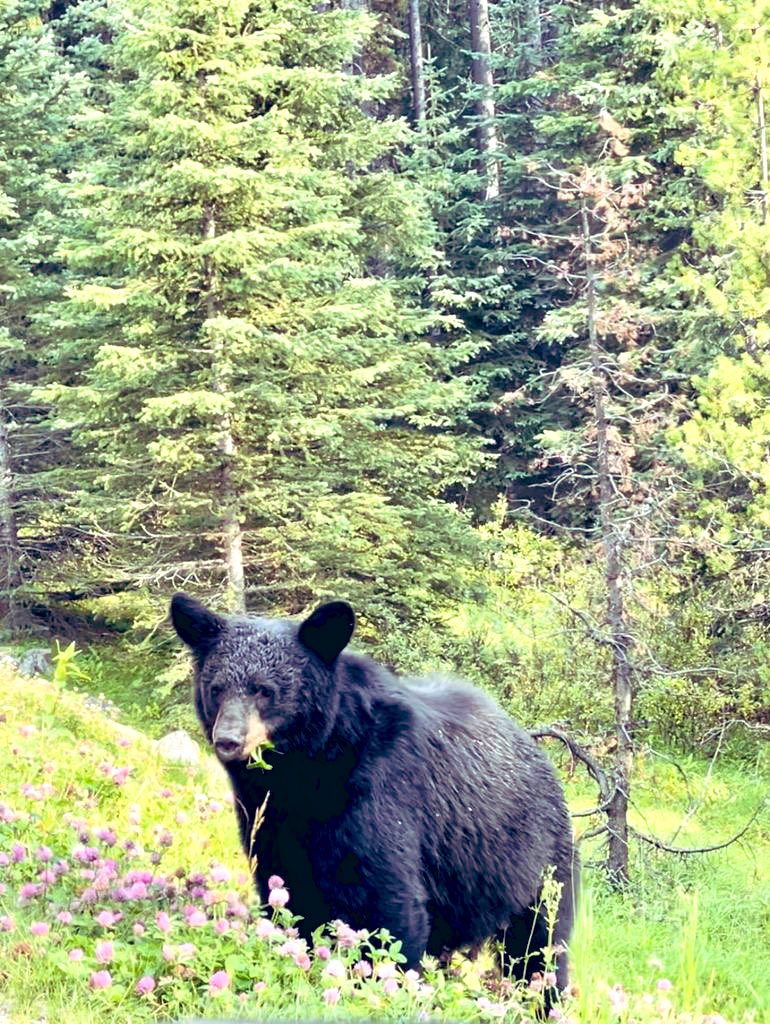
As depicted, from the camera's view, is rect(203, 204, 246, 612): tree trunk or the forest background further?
rect(203, 204, 246, 612): tree trunk

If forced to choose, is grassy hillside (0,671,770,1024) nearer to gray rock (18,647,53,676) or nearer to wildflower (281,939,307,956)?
wildflower (281,939,307,956)

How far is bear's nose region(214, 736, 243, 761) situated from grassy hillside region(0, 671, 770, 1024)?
0.38 meters

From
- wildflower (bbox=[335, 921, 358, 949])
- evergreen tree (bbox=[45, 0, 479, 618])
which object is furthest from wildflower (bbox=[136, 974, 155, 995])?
evergreen tree (bbox=[45, 0, 479, 618])

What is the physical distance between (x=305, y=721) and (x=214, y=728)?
0.38 m

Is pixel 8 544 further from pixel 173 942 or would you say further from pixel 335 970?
pixel 335 970

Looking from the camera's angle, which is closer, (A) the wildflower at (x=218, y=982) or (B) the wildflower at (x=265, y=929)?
(A) the wildflower at (x=218, y=982)

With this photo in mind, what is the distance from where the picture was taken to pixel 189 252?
11.4m

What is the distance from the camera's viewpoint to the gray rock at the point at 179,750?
332 inches

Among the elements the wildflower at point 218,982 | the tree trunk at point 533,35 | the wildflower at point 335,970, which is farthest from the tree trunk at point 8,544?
the tree trunk at point 533,35

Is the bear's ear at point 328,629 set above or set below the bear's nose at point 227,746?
above

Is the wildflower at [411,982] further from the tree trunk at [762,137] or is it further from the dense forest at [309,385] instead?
the tree trunk at [762,137]

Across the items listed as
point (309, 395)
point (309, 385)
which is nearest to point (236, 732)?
point (309, 395)

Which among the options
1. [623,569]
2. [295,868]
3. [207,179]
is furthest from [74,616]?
[295,868]

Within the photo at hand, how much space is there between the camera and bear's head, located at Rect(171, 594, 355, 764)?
4.02m
